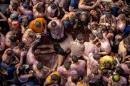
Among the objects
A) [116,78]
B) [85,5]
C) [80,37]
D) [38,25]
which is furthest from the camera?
[85,5]

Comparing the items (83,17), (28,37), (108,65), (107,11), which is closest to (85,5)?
(83,17)

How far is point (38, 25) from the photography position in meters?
18.9

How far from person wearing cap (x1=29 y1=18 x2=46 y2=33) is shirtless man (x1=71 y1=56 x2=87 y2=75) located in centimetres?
193

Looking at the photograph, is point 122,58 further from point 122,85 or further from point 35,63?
point 35,63

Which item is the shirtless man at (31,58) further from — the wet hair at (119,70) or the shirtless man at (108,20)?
the wet hair at (119,70)

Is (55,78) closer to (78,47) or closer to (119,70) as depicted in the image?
(78,47)

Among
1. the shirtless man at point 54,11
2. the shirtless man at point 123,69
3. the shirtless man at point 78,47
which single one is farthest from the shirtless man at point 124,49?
the shirtless man at point 54,11

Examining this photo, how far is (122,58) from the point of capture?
18.0 meters

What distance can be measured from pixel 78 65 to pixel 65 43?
167 centimetres

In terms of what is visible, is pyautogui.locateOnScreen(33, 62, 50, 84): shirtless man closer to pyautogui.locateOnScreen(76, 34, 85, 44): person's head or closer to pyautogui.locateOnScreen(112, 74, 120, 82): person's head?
pyautogui.locateOnScreen(76, 34, 85, 44): person's head

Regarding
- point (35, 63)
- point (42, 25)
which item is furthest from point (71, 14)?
point (35, 63)

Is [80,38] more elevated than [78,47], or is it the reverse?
[80,38]

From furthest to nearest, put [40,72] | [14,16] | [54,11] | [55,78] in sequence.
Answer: [54,11], [14,16], [40,72], [55,78]

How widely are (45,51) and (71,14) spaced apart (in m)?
1.61
